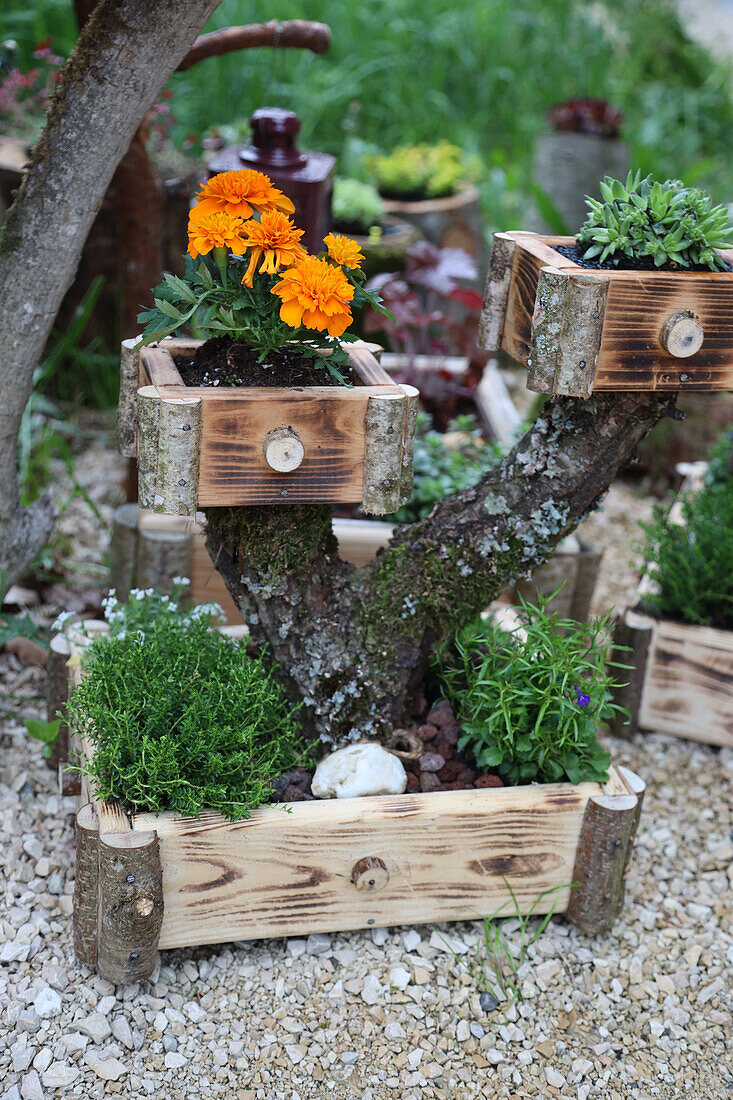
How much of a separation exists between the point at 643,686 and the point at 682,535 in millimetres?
415

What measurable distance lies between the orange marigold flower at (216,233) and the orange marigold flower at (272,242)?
0.05ft

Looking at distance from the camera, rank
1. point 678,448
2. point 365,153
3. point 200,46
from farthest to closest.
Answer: point 365,153
point 678,448
point 200,46

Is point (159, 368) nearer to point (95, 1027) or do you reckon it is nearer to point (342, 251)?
point (342, 251)

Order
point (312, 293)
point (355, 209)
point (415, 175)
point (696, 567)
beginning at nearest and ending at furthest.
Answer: point (312, 293), point (696, 567), point (355, 209), point (415, 175)

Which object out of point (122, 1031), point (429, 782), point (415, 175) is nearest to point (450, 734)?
point (429, 782)

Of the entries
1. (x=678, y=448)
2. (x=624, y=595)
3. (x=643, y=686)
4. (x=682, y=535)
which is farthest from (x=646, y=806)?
(x=678, y=448)

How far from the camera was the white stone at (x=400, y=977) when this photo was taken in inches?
75.4

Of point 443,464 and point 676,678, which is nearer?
point 676,678

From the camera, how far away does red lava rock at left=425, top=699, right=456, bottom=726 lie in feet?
7.11

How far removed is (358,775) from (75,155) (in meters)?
1.33

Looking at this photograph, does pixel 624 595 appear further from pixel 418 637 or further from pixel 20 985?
pixel 20 985

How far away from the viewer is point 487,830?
1941 mm

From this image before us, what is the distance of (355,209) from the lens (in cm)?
416

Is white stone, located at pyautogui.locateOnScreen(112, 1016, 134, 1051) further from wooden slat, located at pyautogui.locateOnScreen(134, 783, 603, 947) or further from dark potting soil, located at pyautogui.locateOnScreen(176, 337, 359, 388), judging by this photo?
dark potting soil, located at pyautogui.locateOnScreen(176, 337, 359, 388)
